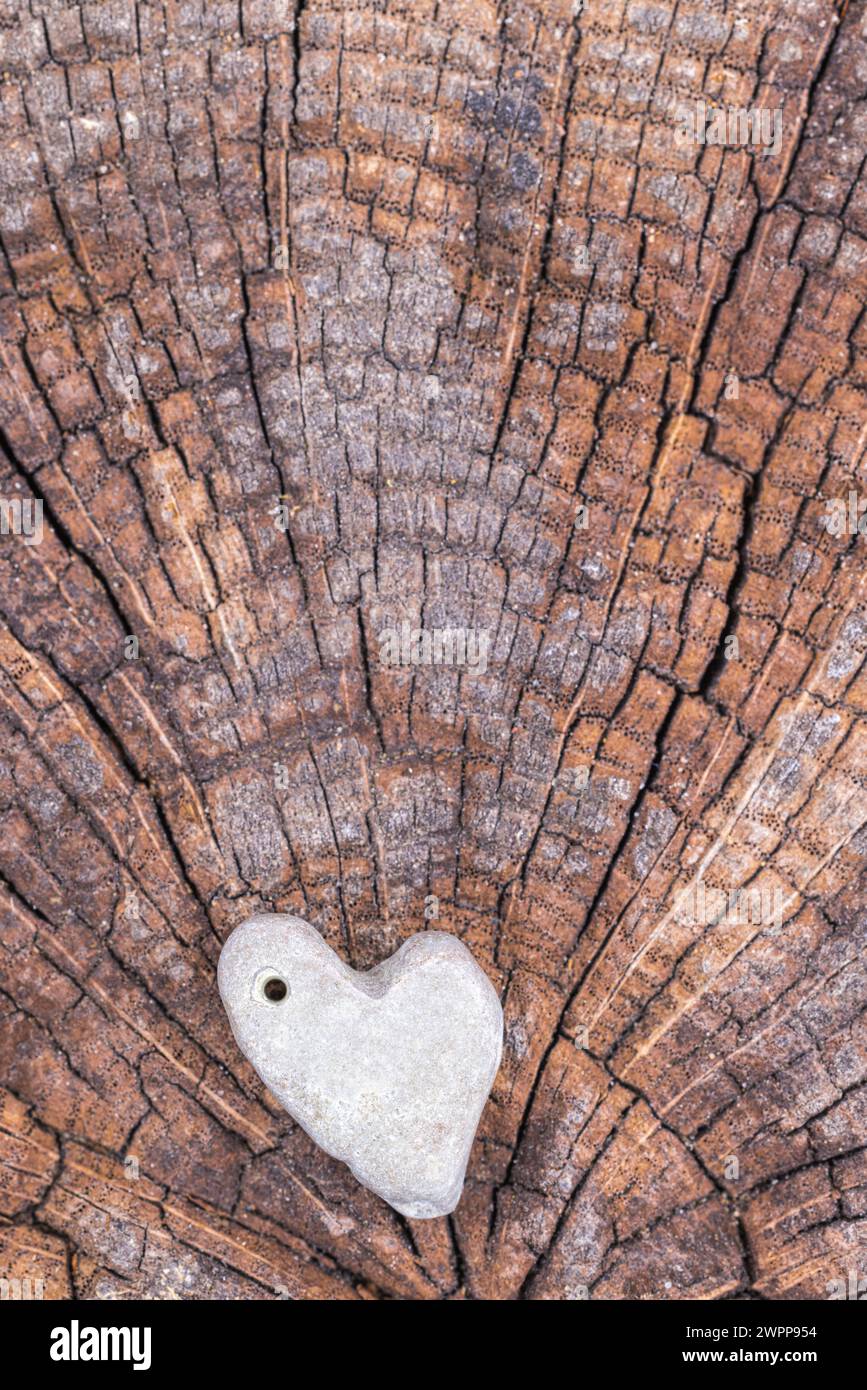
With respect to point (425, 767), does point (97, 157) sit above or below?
above

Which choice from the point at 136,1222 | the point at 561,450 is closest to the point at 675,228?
the point at 561,450

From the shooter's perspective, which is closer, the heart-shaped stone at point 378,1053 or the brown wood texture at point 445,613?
the heart-shaped stone at point 378,1053

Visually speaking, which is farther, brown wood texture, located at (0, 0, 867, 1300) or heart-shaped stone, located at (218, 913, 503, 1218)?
brown wood texture, located at (0, 0, 867, 1300)

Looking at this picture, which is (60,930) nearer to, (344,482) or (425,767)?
(425,767)
